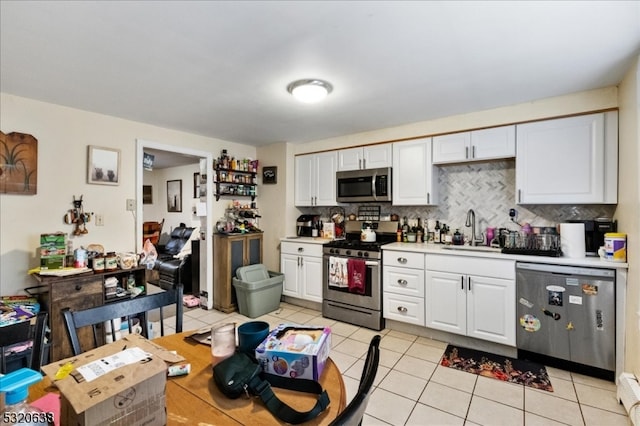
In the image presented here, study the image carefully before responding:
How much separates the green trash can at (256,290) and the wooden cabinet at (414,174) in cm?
191

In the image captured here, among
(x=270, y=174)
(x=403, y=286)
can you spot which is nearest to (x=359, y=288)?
(x=403, y=286)

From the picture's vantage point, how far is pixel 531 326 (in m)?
2.58

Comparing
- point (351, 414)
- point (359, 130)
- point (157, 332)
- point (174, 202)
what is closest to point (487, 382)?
point (351, 414)

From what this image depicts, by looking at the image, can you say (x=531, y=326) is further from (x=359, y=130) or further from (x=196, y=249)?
(x=196, y=249)

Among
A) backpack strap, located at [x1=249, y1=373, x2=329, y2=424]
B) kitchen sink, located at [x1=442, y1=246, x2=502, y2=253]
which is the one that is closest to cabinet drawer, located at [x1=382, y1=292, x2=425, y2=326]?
kitchen sink, located at [x1=442, y1=246, x2=502, y2=253]

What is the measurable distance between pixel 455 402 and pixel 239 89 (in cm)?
290

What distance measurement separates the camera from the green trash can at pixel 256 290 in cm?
372

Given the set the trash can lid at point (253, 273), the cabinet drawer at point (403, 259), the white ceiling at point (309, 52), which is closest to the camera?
the white ceiling at point (309, 52)

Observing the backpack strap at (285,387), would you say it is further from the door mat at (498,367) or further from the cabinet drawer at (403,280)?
the cabinet drawer at (403,280)

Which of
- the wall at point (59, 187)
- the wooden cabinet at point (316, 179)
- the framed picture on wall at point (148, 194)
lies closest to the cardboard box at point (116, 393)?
the wall at point (59, 187)

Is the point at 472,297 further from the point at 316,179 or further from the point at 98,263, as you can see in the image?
the point at 98,263

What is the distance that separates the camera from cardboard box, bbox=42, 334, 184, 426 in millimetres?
666

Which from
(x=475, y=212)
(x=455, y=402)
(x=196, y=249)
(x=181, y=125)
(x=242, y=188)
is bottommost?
(x=455, y=402)

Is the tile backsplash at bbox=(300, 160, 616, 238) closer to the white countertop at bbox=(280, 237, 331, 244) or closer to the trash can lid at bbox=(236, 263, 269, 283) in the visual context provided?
the white countertop at bbox=(280, 237, 331, 244)
